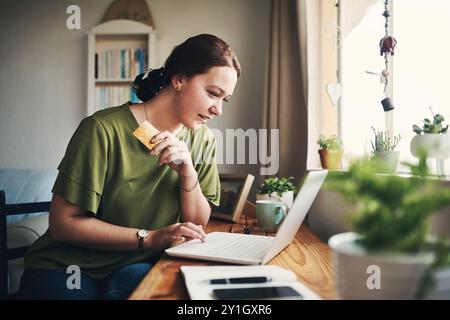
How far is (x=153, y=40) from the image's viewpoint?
2.62 m

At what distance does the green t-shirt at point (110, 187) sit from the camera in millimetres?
1066

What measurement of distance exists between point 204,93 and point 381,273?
94cm

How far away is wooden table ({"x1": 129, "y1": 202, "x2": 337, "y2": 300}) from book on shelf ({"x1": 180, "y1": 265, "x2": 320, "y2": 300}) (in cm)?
2

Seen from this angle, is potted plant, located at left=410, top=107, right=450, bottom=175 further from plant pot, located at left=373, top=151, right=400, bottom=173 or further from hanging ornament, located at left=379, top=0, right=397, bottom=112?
hanging ornament, located at left=379, top=0, right=397, bottom=112

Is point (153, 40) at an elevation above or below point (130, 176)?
above

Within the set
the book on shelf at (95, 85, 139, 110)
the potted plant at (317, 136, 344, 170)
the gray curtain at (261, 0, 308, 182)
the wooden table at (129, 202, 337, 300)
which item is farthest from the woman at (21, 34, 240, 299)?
the book on shelf at (95, 85, 139, 110)

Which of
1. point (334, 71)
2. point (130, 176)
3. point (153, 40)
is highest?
point (153, 40)

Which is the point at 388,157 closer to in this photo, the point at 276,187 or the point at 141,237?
the point at 276,187

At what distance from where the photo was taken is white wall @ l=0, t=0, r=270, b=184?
8.63 feet

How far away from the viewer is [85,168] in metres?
1.08
